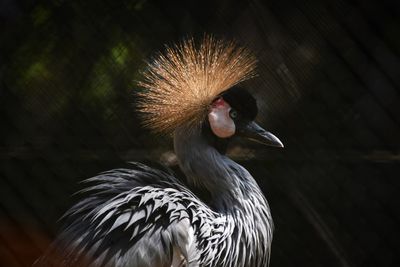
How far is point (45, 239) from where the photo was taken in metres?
1.76

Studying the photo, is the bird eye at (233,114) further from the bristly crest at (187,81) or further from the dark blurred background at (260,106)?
the dark blurred background at (260,106)

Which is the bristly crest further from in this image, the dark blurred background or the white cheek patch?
the dark blurred background

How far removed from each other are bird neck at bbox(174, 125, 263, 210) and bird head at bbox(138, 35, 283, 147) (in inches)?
1.5

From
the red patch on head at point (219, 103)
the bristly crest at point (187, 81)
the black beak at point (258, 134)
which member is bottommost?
the black beak at point (258, 134)

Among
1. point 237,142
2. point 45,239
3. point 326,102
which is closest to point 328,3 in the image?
point 326,102

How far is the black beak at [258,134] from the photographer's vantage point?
147 cm

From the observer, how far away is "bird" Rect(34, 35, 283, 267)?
4.28 feet

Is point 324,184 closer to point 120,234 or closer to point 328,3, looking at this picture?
point 328,3

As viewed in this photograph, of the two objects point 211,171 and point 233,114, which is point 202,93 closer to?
point 233,114

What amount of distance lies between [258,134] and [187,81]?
205 mm

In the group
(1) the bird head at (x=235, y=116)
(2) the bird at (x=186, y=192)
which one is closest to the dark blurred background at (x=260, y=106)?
(2) the bird at (x=186, y=192)

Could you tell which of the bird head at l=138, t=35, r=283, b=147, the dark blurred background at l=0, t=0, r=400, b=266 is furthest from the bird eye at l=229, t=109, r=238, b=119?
the dark blurred background at l=0, t=0, r=400, b=266

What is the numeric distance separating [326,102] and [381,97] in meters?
0.15

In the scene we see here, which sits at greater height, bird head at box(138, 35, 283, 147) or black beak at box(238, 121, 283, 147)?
bird head at box(138, 35, 283, 147)
